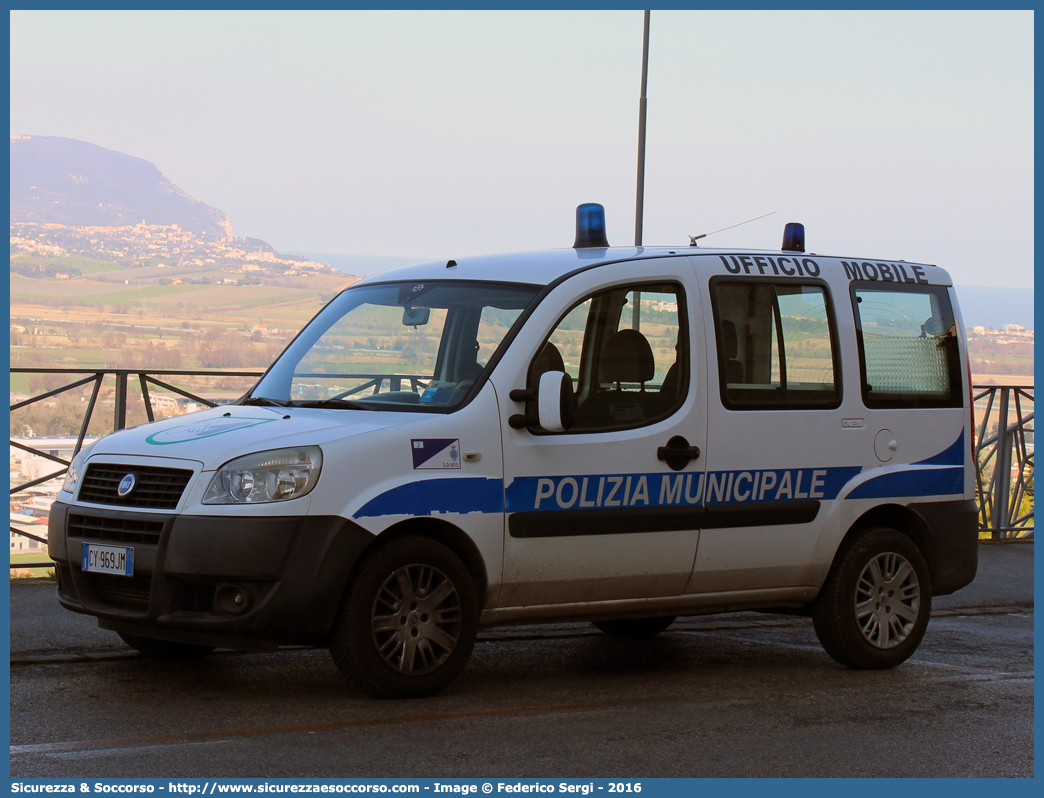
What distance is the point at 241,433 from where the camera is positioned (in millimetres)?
5758

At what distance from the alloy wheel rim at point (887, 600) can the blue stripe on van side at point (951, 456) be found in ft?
1.97

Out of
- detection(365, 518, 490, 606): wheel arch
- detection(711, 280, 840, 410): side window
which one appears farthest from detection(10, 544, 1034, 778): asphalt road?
detection(711, 280, 840, 410): side window

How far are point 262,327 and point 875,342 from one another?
225ft

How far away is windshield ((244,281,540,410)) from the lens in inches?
244

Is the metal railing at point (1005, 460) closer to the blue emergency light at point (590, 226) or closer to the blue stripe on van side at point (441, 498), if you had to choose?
the blue emergency light at point (590, 226)

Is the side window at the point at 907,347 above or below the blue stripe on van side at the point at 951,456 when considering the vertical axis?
above

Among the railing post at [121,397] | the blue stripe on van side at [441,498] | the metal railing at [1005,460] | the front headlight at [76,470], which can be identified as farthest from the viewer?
the metal railing at [1005,460]

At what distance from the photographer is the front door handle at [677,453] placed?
6.42 meters

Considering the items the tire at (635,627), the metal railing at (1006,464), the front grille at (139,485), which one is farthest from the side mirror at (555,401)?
the metal railing at (1006,464)

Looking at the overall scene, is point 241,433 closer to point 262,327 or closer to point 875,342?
point 875,342

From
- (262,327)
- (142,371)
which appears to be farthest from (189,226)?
(142,371)

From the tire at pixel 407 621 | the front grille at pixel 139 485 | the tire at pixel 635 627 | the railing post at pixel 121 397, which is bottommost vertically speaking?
the tire at pixel 635 627

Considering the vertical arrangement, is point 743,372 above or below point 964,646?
above

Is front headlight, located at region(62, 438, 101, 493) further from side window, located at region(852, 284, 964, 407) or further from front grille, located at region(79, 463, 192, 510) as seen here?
side window, located at region(852, 284, 964, 407)
